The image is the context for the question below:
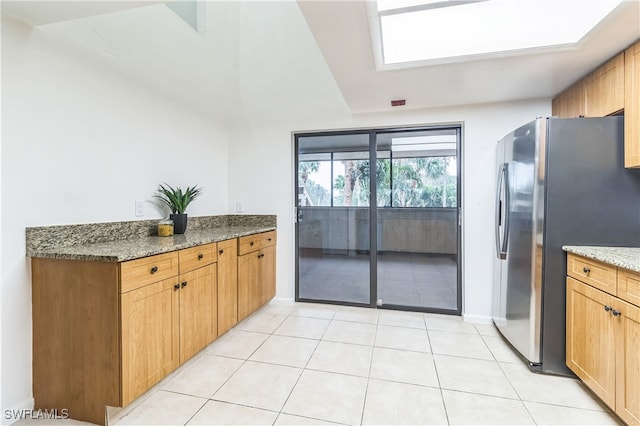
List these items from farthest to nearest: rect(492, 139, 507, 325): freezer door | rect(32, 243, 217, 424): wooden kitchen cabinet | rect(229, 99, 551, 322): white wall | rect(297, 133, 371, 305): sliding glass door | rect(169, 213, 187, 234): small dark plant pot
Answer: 1. rect(297, 133, 371, 305): sliding glass door
2. rect(229, 99, 551, 322): white wall
3. rect(169, 213, 187, 234): small dark plant pot
4. rect(492, 139, 507, 325): freezer door
5. rect(32, 243, 217, 424): wooden kitchen cabinet

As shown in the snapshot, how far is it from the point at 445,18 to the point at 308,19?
0.79m

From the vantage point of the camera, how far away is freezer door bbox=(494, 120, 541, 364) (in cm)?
206

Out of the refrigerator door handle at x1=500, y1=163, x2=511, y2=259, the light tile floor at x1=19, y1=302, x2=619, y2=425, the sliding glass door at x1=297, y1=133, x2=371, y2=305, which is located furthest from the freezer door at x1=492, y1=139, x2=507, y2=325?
the sliding glass door at x1=297, y1=133, x2=371, y2=305

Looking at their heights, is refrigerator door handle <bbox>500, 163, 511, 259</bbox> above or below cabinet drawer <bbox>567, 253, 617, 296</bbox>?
above

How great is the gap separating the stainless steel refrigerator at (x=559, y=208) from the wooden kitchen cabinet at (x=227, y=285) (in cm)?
234

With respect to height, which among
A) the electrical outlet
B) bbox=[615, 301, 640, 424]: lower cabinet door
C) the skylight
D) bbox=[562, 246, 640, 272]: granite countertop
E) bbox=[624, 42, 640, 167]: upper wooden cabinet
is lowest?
bbox=[615, 301, 640, 424]: lower cabinet door

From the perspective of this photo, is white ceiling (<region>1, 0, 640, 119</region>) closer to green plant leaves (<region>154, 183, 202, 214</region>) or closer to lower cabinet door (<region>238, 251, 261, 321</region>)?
green plant leaves (<region>154, 183, 202, 214</region>)

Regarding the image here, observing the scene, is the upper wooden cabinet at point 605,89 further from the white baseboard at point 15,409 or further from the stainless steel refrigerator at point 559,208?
the white baseboard at point 15,409

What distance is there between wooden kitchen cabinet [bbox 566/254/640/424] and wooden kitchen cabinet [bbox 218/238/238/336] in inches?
99.8

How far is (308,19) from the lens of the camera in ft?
4.78

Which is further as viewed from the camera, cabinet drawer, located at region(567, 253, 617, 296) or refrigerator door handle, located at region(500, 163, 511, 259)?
refrigerator door handle, located at region(500, 163, 511, 259)

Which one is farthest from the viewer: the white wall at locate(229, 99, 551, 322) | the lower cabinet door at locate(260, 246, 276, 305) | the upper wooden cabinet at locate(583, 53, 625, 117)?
the lower cabinet door at locate(260, 246, 276, 305)

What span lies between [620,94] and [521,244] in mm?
1119

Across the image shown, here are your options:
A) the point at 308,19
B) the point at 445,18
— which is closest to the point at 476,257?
the point at 445,18
